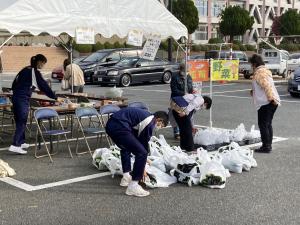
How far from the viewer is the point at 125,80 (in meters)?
Answer: 24.1

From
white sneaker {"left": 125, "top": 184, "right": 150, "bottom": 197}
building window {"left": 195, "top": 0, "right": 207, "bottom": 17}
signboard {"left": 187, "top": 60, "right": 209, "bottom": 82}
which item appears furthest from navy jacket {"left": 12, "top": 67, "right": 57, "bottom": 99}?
building window {"left": 195, "top": 0, "right": 207, "bottom": 17}

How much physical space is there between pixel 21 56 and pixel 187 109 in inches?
1334

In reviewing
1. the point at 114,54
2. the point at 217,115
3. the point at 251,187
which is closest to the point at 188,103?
the point at 251,187

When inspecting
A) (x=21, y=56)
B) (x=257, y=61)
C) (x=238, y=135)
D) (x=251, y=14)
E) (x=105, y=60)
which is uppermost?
(x=251, y=14)

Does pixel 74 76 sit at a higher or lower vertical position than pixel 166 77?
higher

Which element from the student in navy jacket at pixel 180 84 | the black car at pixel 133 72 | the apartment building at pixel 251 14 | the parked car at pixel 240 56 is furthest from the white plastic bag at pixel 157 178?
the apartment building at pixel 251 14

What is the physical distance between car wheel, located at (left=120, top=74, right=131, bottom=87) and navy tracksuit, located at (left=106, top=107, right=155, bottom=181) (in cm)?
1784

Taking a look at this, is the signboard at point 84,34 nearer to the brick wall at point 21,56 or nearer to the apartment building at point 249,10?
the brick wall at point 21,56

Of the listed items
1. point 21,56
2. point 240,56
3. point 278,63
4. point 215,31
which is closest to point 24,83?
point 278,63

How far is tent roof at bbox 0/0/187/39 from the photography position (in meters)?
7.96

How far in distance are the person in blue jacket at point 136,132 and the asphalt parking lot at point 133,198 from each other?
0.85 ft

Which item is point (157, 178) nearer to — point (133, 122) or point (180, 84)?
point (133, 122)

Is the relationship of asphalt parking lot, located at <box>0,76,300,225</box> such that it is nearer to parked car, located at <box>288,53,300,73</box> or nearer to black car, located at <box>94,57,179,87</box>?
black car, located at <box>94,57,179,87</box>

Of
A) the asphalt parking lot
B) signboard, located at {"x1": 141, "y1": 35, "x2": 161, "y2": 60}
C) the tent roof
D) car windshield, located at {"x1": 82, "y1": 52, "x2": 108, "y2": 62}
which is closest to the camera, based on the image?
the asphalt parking lot
